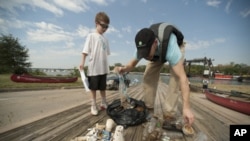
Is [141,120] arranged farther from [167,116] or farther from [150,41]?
[150,41]

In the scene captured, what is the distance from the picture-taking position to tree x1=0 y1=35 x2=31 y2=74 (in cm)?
4072

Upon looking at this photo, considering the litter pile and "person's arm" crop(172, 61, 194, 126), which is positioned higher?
"person's arm" crop(172, 61, 194, 126)

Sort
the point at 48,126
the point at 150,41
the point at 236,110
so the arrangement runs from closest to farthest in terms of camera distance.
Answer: the point at 150,41
the point at 48,126
the point at 236,110

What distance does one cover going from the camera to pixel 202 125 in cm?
259

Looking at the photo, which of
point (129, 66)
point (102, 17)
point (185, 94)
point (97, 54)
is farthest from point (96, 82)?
point (185, 94)

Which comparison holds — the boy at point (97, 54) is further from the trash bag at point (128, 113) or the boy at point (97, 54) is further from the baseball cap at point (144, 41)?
the baseball cap at point (144, 41)

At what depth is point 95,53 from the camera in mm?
3201

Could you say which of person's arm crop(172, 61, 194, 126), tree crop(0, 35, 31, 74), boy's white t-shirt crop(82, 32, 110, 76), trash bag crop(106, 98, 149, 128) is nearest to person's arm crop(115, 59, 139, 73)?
boy's white t-shirt crop(82, 32, 110, 76)

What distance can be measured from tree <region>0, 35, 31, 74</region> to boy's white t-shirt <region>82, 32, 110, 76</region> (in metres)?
44.1

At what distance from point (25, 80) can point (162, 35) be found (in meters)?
19.7

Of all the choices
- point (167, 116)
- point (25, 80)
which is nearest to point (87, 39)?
point (167, 116)

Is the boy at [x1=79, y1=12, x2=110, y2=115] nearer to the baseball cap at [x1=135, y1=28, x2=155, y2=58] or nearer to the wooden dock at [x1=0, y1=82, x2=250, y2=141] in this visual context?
the wooden dock at [x1=0, y1=82, x2=250, y2=141]

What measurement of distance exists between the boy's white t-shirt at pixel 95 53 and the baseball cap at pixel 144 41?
4.44 ft

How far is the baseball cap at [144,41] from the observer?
1949 mm
